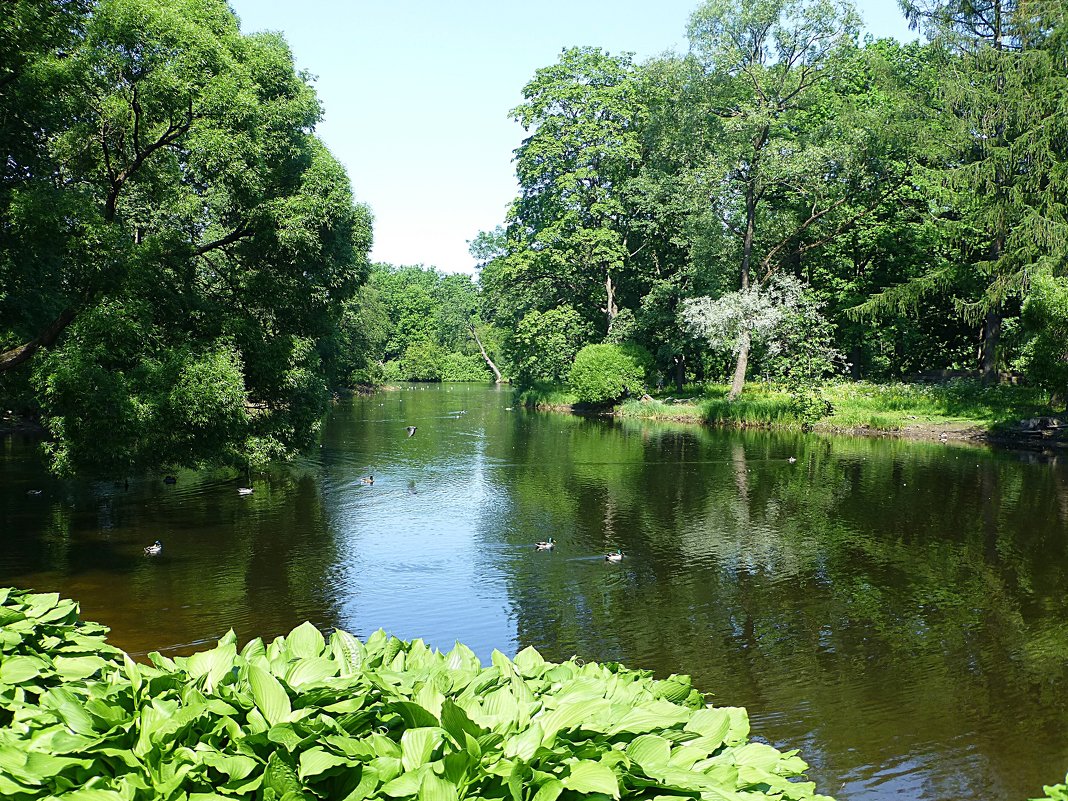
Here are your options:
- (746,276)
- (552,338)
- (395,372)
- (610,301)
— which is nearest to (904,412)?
(746,276)

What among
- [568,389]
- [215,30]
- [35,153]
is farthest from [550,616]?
[568,389]

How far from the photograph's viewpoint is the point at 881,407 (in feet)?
115

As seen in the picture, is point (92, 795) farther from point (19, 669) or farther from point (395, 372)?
point (395, 372)

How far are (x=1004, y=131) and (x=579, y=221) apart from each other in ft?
68.5

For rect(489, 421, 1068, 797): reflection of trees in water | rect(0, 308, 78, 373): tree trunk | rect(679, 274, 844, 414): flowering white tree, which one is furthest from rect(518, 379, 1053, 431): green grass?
rect(0, 308, 78, 373): tree trunk

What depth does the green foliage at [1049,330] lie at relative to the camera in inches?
1078

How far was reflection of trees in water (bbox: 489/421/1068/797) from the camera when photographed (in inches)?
344

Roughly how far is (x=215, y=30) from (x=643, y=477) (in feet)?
49.4

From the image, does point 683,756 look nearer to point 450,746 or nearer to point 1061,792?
point 450,746

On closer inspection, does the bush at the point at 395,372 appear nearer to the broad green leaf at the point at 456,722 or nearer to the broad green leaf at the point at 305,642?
the broad green leaf at the point at 305,642

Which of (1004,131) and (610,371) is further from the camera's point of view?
(610,371)

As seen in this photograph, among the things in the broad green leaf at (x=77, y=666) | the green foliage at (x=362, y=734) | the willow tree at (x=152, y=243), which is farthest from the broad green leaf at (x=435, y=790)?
the willow tree at (x=152, y=243)

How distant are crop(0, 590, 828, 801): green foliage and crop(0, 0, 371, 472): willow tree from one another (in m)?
11.5

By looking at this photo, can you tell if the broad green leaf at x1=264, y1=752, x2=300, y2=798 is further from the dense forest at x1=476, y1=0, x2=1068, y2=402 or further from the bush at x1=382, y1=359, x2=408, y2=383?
the bush at x1=382, y1=359, x2=408, y2=383
